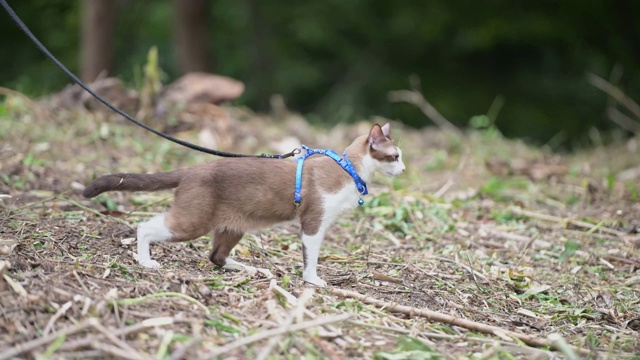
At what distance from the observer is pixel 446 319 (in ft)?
13.5

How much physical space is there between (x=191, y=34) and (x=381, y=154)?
33.8ft

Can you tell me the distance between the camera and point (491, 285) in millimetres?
5176

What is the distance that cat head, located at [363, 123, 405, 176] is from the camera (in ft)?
15.6

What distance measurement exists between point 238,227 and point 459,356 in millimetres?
1555

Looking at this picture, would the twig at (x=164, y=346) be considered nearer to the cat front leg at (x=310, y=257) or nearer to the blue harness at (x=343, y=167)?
the cat front leg at (x=310, y=257)

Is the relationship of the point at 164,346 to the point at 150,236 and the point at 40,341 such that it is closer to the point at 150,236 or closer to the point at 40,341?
the point at 40,341

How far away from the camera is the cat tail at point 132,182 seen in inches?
173

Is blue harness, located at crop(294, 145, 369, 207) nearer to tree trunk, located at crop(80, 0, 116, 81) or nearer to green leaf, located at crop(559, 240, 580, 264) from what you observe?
green leaf, located at crop(559, 240, 580, 264)

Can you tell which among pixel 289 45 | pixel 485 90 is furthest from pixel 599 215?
pixel 289 45

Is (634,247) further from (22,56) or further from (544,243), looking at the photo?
(22,56)

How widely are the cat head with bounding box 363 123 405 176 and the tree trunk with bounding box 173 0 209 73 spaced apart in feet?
33.2

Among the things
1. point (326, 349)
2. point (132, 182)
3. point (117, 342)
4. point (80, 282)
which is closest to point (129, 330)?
point (117, 342)

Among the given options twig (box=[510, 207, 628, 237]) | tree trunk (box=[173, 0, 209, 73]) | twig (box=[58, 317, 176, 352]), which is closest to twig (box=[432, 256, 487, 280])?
twig (box=[510, 207, 628, 237])

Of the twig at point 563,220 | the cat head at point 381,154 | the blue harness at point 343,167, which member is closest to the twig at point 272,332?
the blue harness at point 343,167
